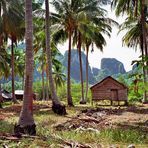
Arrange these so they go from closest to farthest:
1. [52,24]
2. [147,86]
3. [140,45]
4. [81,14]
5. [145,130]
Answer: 1. [147,86]
2. [145,130]
3. [81,14]
4. [52,24]
5. [140,45]

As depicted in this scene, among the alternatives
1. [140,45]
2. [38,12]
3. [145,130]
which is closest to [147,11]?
[140,45]

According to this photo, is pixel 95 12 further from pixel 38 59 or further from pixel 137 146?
pixel 38 59

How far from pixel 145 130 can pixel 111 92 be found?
65.2ft

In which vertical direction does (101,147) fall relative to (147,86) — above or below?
below

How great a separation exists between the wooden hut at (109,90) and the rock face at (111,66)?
150093 mm

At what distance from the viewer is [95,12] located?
2814 cm

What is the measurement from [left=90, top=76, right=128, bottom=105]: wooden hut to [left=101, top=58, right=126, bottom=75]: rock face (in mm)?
150093

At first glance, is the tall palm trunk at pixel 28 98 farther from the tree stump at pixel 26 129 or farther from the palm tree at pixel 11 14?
the palm tree at pixel 11 14

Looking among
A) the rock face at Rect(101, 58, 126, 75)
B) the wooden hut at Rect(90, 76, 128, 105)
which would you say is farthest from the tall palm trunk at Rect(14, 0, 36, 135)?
the rock face at Rect(101, 58, 126, 75)

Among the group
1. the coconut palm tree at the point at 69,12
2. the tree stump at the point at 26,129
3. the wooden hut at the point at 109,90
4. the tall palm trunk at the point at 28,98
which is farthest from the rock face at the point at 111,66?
the tree stump at the point at 26,129

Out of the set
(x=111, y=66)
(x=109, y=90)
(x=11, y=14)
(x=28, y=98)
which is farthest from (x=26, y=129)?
(x=111, y=66)

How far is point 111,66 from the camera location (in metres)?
189

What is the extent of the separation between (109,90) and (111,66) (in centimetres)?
15592

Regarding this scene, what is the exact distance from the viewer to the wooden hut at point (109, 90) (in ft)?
110
